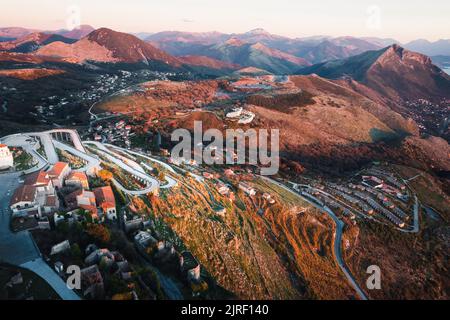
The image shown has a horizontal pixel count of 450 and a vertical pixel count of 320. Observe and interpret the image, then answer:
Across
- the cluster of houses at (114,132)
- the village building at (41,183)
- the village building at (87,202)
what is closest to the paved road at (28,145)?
the village building at (41,183)

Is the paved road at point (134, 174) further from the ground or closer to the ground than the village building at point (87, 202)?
closer to the ground

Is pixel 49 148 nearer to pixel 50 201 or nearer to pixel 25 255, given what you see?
pixel 50 201

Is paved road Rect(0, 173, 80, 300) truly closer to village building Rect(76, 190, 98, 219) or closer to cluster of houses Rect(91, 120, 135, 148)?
village building Rect(76, 190, 98, 219)

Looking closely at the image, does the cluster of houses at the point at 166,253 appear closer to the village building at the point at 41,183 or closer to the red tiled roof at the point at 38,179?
the village building at the point at 41,183

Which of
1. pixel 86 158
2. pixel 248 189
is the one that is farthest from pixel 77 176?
pixel 248 189

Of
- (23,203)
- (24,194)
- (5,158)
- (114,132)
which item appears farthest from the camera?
(114,132)

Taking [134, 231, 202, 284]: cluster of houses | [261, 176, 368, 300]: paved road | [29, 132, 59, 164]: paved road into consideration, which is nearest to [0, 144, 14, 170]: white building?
[29, 132, 59, 164]: paved road
